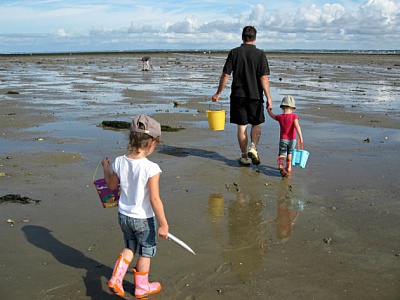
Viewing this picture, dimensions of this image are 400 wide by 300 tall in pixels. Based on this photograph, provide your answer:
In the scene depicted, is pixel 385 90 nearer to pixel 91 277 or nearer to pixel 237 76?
pixel 237 76

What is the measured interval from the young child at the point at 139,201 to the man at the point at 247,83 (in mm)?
3670

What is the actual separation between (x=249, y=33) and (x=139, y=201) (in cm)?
435

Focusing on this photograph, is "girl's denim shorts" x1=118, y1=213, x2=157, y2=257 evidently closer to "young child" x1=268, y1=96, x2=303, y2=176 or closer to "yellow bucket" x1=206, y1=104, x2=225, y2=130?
"young child" x1=268, y1=96, x2=303, y2=176

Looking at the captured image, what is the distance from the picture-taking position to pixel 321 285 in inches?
140

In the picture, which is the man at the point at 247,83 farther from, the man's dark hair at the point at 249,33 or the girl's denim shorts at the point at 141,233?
the girl's denim shorts at the point at 141,233

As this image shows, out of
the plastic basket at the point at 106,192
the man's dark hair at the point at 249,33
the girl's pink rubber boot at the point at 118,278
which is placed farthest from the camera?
the man's dark hair at the point at 249,33

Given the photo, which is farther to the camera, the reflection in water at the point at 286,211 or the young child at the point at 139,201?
the reflection in water at the point at 286,211

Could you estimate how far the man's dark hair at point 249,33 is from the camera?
23.2 feet

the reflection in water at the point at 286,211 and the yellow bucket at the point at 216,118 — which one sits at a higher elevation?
the yellow bucket at the point at 216,118

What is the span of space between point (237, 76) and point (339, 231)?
132 inches

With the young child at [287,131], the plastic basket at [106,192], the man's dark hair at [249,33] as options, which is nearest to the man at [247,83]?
the man's dark hair at [249,33]

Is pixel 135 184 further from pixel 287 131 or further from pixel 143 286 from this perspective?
pixel 287 131

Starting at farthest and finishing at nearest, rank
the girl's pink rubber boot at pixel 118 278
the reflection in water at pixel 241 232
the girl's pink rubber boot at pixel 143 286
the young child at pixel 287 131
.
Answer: the young child at pixel 287 131 → the reflection in water at pixel 241 232 → the girl's pink rubber boot at pixel 143 286 → the girl's pink rubber boot at pixel 118 278

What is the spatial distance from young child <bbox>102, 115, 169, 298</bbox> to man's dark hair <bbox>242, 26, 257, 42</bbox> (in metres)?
4.04
